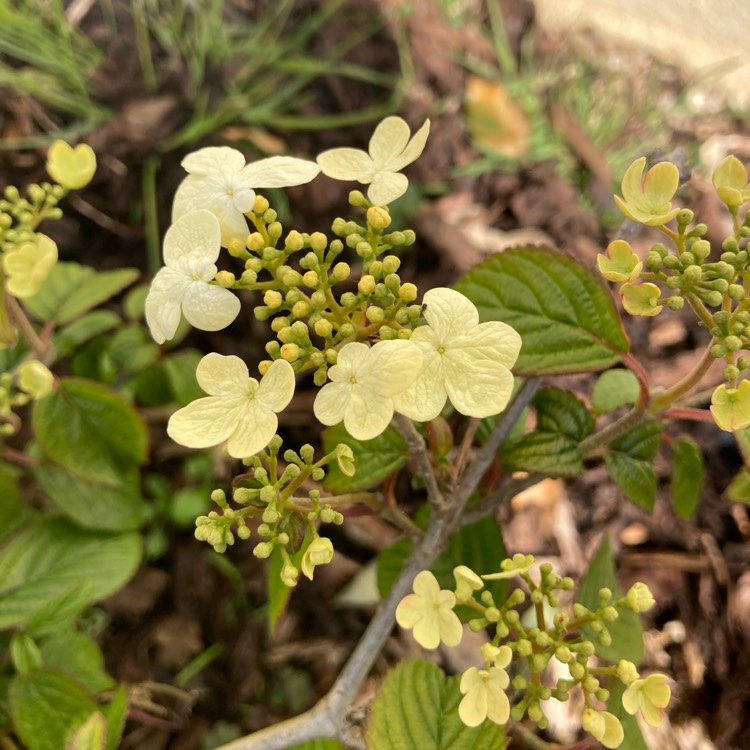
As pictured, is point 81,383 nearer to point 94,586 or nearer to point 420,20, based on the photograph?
point 94,586

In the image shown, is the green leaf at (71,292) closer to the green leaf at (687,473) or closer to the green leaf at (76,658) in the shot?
the green leaf at (76,658)

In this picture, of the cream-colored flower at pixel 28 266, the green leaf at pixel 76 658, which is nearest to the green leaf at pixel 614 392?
the cream-colored flower at pixel 28 266

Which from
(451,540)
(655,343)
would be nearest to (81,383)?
(451,540)

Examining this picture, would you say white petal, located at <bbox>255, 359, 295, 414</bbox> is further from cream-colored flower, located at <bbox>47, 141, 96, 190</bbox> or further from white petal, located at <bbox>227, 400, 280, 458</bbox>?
cream-colored flower, located at <bbox>47, 141, 96, 190</bbox>

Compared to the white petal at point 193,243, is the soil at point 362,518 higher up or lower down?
lower down

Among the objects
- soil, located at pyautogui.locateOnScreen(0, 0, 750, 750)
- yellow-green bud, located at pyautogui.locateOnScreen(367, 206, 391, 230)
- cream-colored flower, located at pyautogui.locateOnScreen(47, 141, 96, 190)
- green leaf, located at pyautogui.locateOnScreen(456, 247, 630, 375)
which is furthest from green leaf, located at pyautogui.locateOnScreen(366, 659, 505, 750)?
cream-colored flower, located at pyautogui.locateOnScreen(47, 141, 96, 190)
